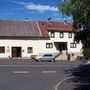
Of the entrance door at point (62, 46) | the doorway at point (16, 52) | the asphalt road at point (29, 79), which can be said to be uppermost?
the entrance door at point (62, 46)

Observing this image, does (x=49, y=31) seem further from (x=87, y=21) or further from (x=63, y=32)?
(x=87, y=21)

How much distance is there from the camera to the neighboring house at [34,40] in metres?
80.5

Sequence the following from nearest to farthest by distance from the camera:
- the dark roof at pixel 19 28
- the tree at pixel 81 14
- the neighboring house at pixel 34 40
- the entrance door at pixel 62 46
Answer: the tree at pixel 81 14
the neighboring house at pixel 34 40
the dark roof at pixel 19 28
the entrance door at pixel 62 46

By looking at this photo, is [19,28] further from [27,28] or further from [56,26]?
[56,26]

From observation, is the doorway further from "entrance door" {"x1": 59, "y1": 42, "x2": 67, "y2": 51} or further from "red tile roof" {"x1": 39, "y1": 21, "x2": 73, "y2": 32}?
"entrance door" {"x1": 59, "y1": 42, "x2": 67, "y2": 51}

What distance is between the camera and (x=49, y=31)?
85125mm

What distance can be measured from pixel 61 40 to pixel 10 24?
1113 cm

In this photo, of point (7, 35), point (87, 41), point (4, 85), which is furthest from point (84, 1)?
point (7, 35)

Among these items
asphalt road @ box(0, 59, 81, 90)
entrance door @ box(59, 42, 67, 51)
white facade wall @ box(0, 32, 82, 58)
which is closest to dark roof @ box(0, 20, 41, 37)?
white facade wall @ box(0, 32, 82, 58)

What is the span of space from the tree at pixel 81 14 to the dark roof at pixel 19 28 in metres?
58.7

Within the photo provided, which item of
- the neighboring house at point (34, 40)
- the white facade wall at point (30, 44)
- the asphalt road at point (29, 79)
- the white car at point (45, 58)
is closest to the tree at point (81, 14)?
the asphalt road at point (29, 79)

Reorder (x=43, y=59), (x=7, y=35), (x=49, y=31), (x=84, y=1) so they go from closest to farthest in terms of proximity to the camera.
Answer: (x=84, y=1), (x=43, y=59), (x=7, y=35), (x=49, y=31)

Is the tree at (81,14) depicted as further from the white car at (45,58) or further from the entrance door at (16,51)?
the entrance door at (16,51)

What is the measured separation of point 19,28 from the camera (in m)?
83.4
